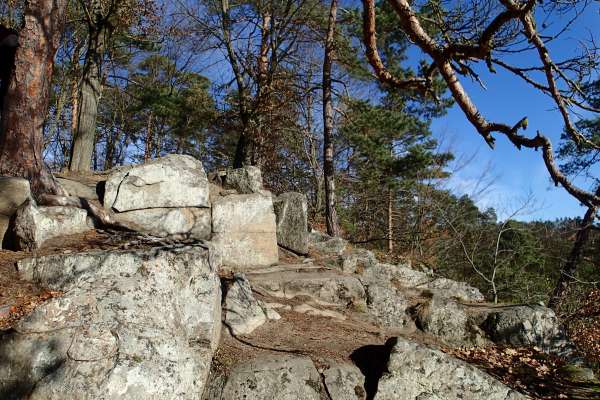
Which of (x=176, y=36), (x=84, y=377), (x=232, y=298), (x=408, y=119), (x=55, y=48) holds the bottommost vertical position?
(x=84, y=377)

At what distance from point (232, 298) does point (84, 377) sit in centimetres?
204

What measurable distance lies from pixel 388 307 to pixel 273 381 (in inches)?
116

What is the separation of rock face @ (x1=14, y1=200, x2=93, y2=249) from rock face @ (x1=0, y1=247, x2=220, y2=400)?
1.93 ft

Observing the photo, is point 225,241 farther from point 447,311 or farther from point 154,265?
point 447,311

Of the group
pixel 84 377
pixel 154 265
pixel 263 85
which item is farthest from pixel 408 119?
pixel 84 377

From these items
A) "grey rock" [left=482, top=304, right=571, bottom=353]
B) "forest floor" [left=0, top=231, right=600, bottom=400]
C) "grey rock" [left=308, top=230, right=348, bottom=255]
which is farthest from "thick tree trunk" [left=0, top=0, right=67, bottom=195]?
"grey rock" [left=482, top=304, right=571, bottom=353]

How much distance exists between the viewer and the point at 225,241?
22.3ft

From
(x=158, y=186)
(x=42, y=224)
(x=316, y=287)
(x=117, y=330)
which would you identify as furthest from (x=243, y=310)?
(x=158, y=186)

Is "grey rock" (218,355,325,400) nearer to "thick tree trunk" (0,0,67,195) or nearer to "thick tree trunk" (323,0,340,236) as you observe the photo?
"thick tree trunk" (0,0,67,195)

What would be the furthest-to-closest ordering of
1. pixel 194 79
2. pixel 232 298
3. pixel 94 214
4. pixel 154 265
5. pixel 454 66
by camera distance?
pixel 194 79 → pixel 94 214 → pixel 232 298 → pixel 154 265 → pixel 454 66

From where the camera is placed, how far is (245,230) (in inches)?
274

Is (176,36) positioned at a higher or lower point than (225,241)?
higher

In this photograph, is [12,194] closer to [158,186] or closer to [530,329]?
[158,186]

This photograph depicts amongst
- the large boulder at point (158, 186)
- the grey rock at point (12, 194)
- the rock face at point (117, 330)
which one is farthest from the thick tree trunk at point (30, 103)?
the rock face at point (117, 330)
